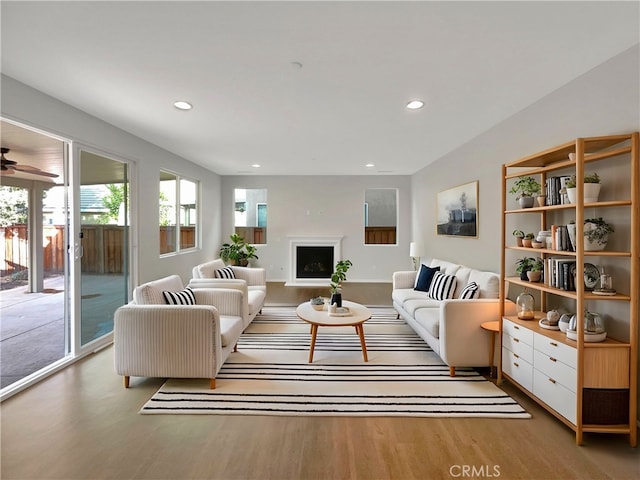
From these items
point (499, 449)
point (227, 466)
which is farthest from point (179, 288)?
point (499, 449)

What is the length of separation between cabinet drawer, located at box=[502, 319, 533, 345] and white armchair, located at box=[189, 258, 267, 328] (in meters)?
2.62

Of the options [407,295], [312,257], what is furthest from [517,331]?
[312,257]

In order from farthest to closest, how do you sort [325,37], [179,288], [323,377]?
1. [179,288]
2. [323,377]
3. [325,37]

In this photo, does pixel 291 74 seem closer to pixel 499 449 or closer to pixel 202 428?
pixel 202 428

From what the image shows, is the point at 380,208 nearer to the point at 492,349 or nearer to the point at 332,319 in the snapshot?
the point at 332,319

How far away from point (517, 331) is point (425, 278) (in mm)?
1997

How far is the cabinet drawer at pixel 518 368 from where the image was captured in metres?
2.42

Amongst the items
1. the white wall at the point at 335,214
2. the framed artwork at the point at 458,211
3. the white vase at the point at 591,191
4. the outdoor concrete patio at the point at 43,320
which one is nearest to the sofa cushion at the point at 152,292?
the outdoor concrete patio at the point at 43,320

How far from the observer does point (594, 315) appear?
6.83ft

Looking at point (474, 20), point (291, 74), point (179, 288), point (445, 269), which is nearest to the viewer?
point (474, 20)

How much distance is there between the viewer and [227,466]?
1.80 m

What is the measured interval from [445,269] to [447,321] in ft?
5.68

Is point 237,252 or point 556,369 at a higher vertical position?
point 237,252

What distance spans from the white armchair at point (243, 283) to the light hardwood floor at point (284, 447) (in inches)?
64.3
